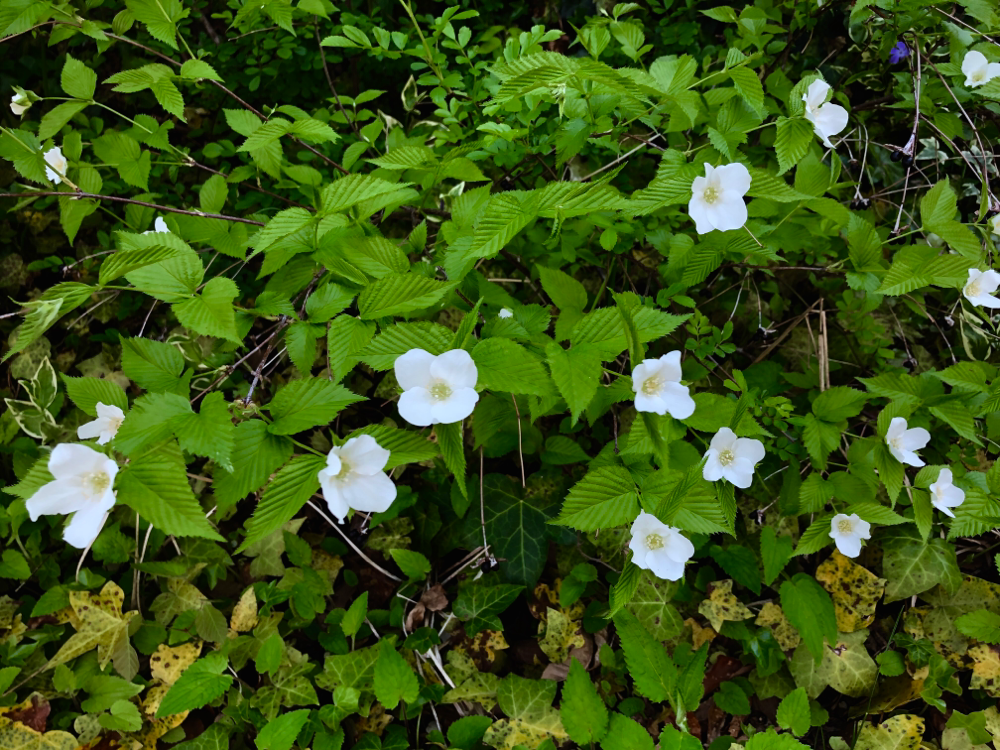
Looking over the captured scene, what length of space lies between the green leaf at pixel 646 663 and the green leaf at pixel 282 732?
2.64 ft

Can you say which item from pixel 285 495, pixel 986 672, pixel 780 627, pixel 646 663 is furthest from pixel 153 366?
→ pixel 986 672

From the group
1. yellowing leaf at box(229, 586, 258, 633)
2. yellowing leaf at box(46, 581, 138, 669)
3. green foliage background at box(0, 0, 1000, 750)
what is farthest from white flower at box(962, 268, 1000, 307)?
yellowing leaf at box(46, 581, 138, 669)

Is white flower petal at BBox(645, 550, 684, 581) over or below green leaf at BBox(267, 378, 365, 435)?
below

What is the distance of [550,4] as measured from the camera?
2.39m

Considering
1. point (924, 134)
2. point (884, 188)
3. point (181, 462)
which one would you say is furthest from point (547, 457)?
point (924, 134)

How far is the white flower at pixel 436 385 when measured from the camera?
1.00 m

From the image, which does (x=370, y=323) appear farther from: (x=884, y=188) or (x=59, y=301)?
(x=884, y=188)

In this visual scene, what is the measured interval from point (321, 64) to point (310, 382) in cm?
164

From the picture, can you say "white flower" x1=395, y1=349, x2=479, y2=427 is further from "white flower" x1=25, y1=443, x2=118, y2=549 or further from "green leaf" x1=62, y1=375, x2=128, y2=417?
"green leaf" x1=62, y1=375, x2=128, y2=417

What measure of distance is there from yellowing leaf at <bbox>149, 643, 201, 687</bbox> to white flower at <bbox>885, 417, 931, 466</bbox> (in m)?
1.97

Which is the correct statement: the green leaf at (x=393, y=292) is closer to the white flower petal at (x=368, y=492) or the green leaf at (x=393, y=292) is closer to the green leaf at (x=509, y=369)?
the green leaf at (x=509, y=369)

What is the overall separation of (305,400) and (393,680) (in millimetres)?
854

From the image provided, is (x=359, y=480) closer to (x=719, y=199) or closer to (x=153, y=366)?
(x=153, y=366)

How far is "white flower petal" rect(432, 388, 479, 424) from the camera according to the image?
1.00 metres
